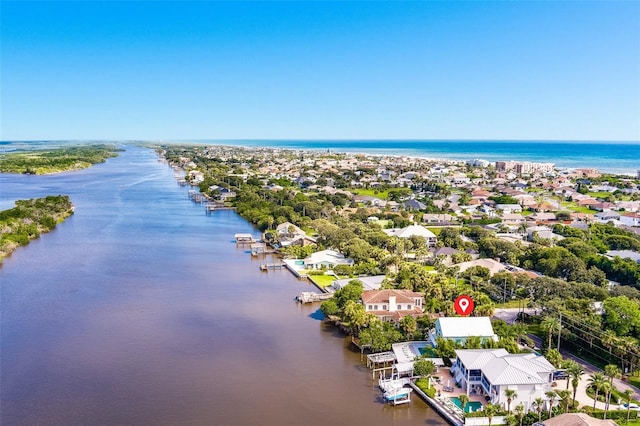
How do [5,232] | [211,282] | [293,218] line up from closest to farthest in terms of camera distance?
[211,282] < [5,232] < [293,218]

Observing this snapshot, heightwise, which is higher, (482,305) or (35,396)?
(482,305)

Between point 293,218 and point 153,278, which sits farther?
point 293,218

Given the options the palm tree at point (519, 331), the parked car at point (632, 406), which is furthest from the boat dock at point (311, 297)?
the parked car at point (632, 406)

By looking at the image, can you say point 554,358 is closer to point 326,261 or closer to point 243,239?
point 326,261

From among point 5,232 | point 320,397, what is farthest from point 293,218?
point 320,397

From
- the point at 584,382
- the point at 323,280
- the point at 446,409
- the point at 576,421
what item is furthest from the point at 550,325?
the point at 323,280

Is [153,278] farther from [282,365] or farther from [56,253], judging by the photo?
[282,365]

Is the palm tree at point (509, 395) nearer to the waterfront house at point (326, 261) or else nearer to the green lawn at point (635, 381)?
the green lawn at point (635, 381)
